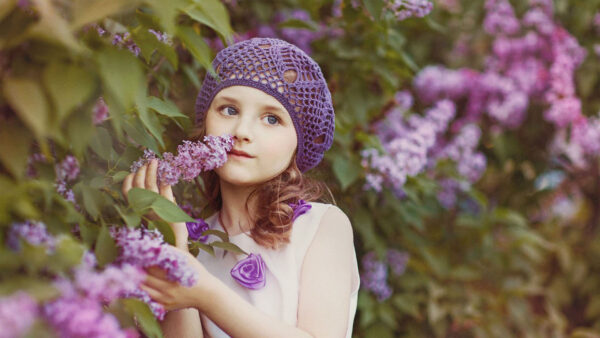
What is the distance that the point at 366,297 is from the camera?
2.60 metres

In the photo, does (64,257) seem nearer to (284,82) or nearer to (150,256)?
(150,256)

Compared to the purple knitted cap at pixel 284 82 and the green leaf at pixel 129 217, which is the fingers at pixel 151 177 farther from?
the purple knitted cap at pixel 284 82

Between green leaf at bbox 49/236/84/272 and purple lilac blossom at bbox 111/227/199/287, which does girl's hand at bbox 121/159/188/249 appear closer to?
purple lilac blossom at bbox 111/227/199/287

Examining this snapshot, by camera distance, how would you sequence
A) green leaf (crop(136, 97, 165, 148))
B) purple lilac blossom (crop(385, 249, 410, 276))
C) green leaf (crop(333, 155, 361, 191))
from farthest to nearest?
purple lilac blossom (crop(385, 249, 410, 276)) → green leaf (crop(333, 155, 361, 191)) → green leaf (crop(136, 97, 165, 148))

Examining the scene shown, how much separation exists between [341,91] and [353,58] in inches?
6.6

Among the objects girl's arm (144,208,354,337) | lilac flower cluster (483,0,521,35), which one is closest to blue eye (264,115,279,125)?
girl's arm (144,208,354,337)

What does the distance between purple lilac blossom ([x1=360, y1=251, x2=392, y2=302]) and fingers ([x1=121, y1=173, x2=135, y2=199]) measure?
60.3 inches

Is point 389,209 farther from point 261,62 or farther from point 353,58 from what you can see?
point 261,62

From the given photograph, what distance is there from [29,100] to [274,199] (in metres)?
0.89

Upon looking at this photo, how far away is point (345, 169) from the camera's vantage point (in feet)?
7.47

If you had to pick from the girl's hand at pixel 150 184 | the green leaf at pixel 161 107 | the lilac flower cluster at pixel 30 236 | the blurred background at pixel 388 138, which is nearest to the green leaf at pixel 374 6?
the blurred background at pixel 388 138

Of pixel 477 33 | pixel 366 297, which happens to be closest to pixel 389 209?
pixel 366 297

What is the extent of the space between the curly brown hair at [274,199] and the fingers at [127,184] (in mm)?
390

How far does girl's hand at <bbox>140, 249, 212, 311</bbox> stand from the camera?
3.66 feet
